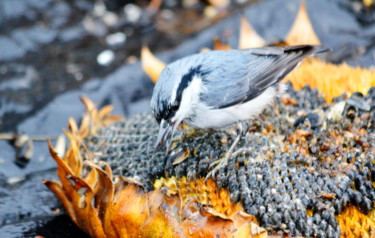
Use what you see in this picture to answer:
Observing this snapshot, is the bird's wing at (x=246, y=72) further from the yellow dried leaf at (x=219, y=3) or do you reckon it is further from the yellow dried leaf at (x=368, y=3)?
the yellow dried leaf at (x=219, y=3)

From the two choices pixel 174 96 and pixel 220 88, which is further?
pixel 220 88

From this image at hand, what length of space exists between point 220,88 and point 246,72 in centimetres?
27

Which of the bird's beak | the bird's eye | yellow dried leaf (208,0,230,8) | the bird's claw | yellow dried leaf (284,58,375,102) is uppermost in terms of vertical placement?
yellow dried leaf (208,0,230,8)

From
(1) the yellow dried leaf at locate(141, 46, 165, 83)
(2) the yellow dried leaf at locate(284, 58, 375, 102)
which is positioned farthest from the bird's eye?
Result: (1) the yellow dried leaf at locate(141, 46, 165, 83)

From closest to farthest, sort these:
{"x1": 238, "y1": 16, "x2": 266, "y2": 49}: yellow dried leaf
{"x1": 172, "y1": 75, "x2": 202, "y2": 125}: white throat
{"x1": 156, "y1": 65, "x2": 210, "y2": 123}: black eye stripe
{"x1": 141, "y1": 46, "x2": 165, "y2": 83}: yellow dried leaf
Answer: {"x1": 156, "y1": 65, "x2": 210, "y2": 123}: black eye stripe, {"x1": 172, "y1": 75, "x2": 202, "y2": 125}: white throat, {"x1": 141, "y1": 46, "x2": 165, "y2": 83}: yellow dried leaf, {"x1": 238, "y1": 16, "x2": 266, "y2": 49}: yellow dried leaf

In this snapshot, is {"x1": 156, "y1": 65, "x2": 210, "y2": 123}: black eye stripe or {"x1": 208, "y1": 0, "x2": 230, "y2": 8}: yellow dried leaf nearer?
{"x1": 156, "y1": 65, "x2": 210, "y2": 123}: black eye stripe

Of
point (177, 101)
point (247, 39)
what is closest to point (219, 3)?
point (247, 39)

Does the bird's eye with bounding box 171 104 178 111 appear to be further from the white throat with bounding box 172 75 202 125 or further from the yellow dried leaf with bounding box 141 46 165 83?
the yellow dried leaf with bounding box 141 46 165 83

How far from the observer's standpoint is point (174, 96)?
2.99 meters

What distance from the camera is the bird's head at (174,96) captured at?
2.97m

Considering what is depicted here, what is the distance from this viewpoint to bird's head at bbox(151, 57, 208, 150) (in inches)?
117

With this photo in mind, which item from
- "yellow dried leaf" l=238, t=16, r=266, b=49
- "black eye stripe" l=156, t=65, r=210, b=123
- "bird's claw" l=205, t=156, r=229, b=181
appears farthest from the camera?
"yellow dried leaf" l=238, t=16, r=266, b=49

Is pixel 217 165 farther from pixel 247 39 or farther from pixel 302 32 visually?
pixel 302 32

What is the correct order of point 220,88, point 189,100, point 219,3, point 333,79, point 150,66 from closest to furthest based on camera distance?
point 189,100 < point 220,88 < point 333,79 < point 150,66 < point 219,3
